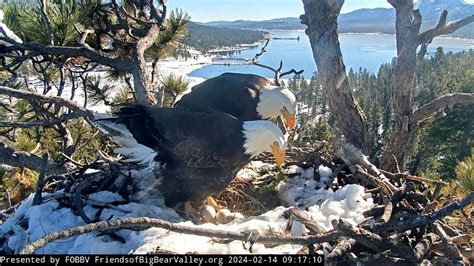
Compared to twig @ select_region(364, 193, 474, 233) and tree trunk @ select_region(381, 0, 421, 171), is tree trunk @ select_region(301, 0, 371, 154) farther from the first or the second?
twig @ select_region(364, 193, 474, 233)

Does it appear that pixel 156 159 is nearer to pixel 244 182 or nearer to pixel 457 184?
pixel 244 182

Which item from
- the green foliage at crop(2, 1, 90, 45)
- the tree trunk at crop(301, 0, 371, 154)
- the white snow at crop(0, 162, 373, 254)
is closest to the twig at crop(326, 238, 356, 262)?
the white snow at crop(0, 162, 373, 254)

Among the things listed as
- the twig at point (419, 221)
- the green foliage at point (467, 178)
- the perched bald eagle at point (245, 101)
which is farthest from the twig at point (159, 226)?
the green foliage at point (467, 178)

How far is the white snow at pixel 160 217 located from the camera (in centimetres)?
230

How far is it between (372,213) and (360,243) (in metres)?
0.30

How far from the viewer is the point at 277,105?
313 cm

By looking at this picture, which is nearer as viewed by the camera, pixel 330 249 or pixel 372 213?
pixel 330 249

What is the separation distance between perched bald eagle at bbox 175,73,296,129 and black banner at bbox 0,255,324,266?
1.23 metres

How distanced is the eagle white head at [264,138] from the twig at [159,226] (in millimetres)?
736

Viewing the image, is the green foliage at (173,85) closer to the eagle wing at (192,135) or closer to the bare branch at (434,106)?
the eagle wing at (192,135)

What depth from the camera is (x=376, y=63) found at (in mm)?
115438

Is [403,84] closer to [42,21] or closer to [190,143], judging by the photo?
[190,143]

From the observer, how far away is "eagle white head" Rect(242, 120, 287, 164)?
8.56ft

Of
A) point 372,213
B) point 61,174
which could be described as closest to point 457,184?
point 372,213
